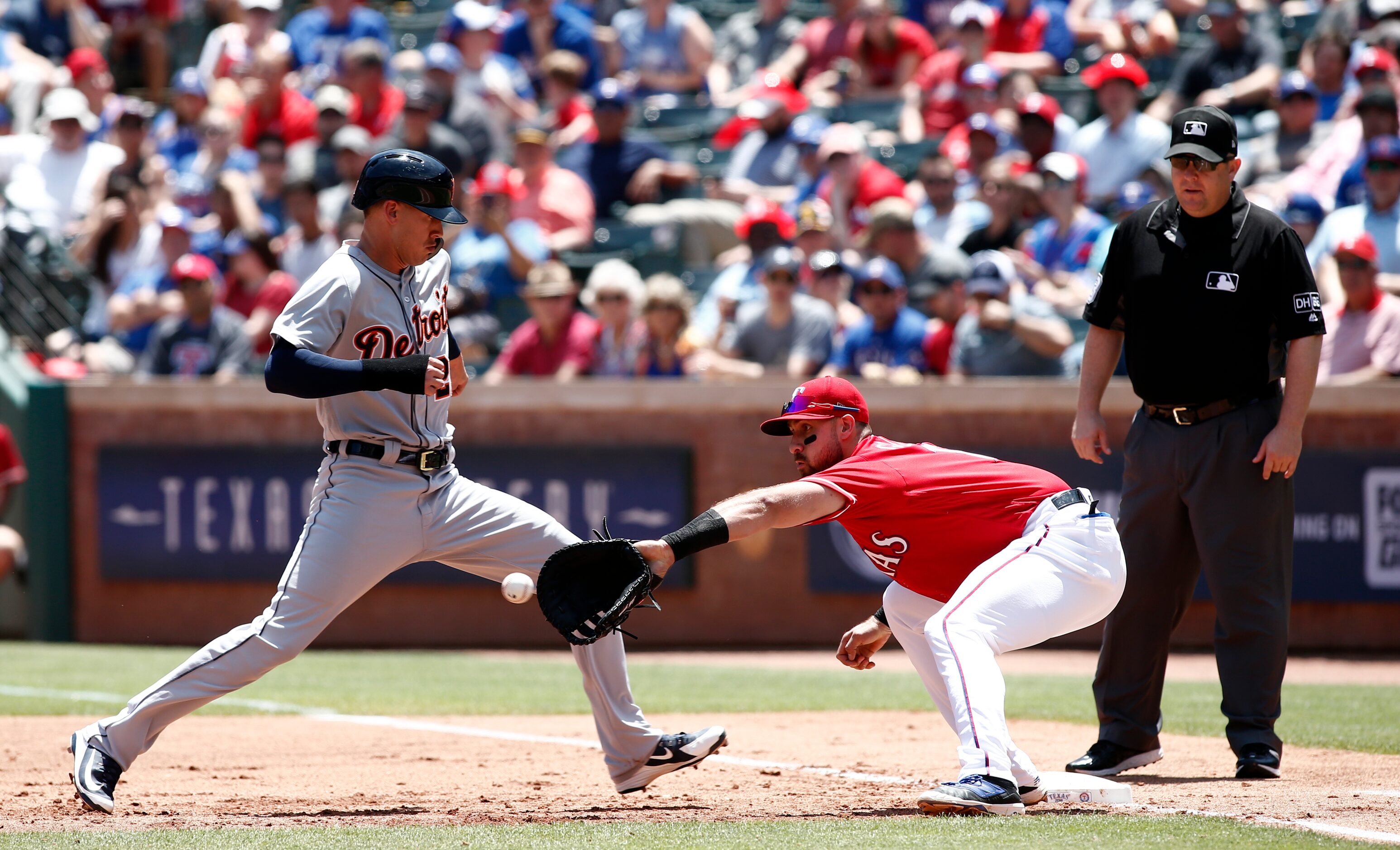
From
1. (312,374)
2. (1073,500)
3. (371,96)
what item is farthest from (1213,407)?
(371,96)

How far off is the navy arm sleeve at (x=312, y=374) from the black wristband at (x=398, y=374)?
0.02 meters

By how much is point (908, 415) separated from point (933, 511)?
5.85m

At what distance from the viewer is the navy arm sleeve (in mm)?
4516

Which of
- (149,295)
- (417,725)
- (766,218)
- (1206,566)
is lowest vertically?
(417,725)

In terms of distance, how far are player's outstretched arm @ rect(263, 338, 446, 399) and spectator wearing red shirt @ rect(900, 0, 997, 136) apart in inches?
353

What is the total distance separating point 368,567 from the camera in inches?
191

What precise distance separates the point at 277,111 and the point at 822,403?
11003 millimetres

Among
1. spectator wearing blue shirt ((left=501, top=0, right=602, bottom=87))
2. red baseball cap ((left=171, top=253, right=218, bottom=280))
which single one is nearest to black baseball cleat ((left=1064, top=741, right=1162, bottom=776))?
red baseball cap ((left=171, top=253, right=218, bottom=280))

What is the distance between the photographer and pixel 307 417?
11.0 metres

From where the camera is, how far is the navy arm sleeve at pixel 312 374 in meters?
4.52

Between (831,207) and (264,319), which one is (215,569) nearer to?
(264,319)

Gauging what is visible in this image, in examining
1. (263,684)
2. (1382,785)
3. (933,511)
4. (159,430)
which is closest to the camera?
(933,511)

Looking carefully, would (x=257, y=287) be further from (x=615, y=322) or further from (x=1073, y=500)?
(x=1073, y=500)

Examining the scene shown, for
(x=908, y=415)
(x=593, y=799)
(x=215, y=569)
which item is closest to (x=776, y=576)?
(x=908, y=415)
